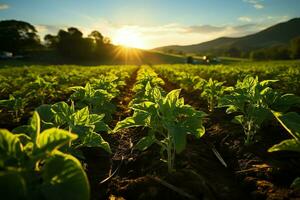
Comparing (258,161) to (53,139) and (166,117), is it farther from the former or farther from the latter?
(53,139)

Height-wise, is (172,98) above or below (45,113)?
above

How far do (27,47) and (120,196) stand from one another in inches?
2773

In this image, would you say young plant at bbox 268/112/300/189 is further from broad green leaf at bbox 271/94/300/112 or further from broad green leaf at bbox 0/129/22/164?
broad green leaf at bbox 0/129/22/164

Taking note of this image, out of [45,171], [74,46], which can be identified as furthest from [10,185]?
[74,46]

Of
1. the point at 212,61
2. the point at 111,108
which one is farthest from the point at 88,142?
the point at 212,61

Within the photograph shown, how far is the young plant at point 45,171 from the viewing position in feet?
5.26

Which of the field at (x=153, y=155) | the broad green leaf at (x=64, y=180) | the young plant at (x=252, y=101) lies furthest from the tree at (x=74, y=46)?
the broad green leaf at (x=64, y=180)

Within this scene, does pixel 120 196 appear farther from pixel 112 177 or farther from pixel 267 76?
pixel 267 76

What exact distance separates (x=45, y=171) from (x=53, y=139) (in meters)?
0.22

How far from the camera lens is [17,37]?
210ft

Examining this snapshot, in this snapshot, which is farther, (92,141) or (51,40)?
(51,40)

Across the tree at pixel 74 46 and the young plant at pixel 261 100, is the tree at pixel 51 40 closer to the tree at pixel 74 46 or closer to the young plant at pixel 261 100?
the tree at pixel 74 46

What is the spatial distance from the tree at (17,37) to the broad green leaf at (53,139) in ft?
216

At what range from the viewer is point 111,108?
5125mm
